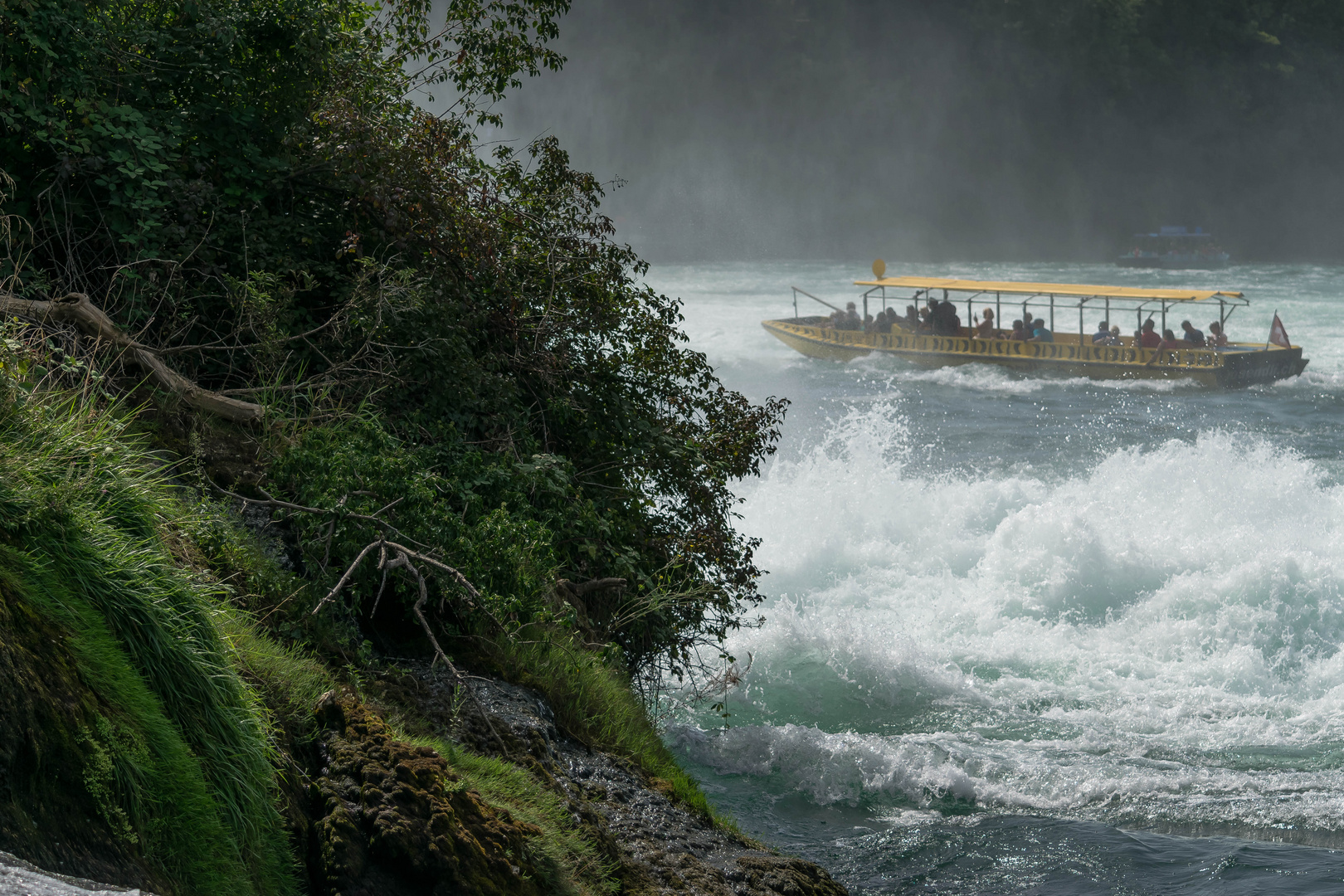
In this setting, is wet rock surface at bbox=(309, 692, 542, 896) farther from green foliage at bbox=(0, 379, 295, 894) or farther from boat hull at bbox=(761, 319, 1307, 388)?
boat hull at bbox=(761, 319, 1307, 388)

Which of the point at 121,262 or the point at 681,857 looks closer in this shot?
the point at 681,857

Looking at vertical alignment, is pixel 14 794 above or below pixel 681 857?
above

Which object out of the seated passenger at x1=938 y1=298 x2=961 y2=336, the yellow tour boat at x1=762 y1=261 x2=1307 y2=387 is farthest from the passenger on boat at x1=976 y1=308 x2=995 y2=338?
the seated passenger at x1=938 y1=298 x2=961 y2=336

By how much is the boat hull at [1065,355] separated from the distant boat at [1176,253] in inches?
1268

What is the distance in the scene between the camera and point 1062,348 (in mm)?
30516

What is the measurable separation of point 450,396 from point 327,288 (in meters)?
1.24

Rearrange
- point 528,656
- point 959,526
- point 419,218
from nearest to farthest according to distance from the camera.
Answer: point 528,656 < point 419,218 < point 959,526

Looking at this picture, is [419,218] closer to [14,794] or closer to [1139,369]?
[14,794]

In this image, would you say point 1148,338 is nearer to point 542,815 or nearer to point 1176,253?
point 542,815

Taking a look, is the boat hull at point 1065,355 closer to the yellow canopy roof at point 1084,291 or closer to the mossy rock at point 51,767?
the yellow canopy roof at point 1084,291

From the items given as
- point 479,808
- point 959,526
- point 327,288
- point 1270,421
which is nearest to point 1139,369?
point 1270,421

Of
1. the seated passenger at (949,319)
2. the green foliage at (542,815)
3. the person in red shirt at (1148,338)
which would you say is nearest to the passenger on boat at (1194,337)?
the person in red shirt at (1148,338)

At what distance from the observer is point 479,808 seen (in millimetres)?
3896

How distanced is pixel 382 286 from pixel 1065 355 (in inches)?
1076
